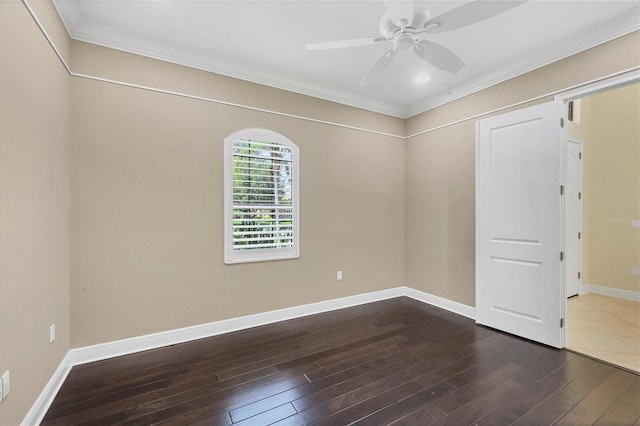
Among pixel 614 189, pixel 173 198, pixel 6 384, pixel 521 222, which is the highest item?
pixel 614 189

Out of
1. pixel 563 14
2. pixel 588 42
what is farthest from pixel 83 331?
pixel 588 42

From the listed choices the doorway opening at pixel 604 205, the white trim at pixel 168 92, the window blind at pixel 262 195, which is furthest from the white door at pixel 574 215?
the window blind at pixel 262 195

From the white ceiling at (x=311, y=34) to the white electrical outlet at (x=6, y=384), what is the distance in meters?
2.54

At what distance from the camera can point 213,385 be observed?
2150 millimetres

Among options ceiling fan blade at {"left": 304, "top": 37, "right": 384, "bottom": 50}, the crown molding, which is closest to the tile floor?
the crown molding

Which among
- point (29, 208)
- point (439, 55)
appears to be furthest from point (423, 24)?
point (29, 208)

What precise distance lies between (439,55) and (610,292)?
483cm

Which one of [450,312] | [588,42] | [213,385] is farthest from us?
[450,312]

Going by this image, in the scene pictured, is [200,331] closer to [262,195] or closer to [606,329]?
[262,195]

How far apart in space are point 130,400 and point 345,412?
1.52 metres

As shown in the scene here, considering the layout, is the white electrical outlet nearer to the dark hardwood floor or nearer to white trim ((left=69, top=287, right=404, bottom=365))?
the dark hardwood floor

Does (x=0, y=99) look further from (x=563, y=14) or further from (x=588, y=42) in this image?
(x=588, y=42)

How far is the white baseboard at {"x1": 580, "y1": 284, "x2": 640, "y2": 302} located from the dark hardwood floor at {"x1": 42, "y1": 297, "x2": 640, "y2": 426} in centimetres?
267

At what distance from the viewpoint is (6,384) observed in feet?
4.83
